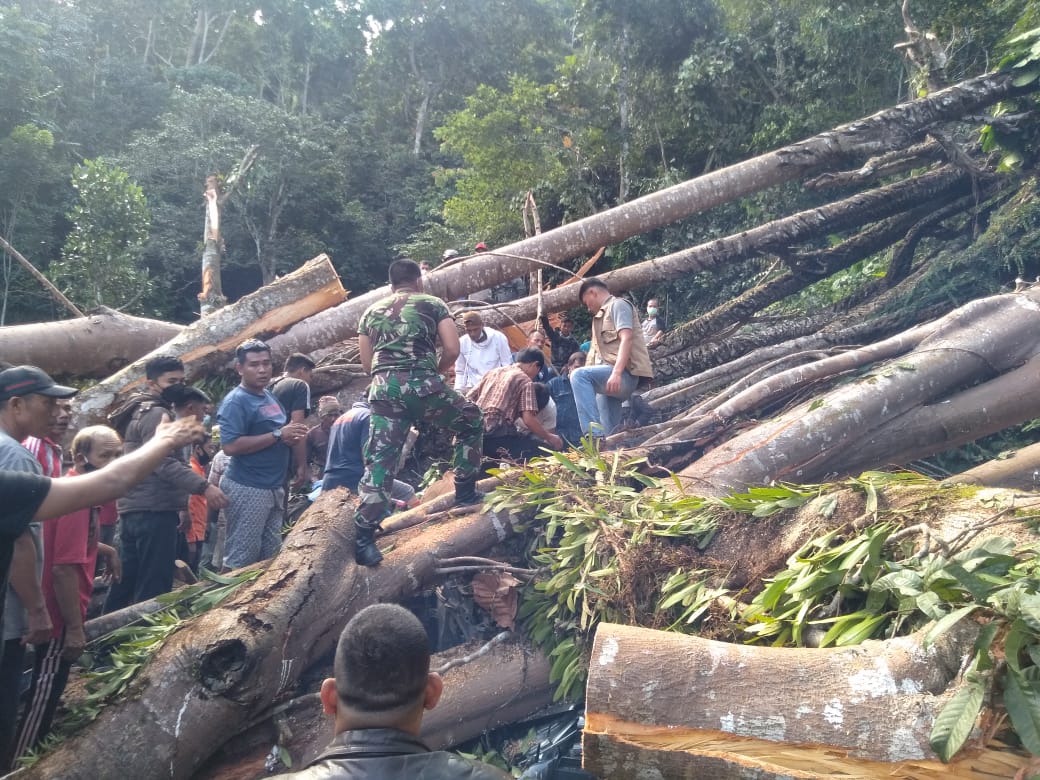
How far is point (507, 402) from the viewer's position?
217 inches

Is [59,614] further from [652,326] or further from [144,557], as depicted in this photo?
[652,326]

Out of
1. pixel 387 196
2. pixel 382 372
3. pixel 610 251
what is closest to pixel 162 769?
pixel 382 372

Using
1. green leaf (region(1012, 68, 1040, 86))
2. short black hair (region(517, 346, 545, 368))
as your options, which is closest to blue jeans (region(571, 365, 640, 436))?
short black hair (region(517, 346, 545, 368))

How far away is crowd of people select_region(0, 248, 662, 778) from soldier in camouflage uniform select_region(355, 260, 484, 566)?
1 cm

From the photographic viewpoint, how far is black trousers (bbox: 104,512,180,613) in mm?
4734

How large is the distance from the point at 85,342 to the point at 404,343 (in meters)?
3.98

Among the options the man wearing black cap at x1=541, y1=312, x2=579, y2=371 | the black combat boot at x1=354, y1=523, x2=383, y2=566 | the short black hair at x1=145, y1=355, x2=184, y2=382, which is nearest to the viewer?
the black combat boot at x1=354, y1=523, x2=383, y2=566

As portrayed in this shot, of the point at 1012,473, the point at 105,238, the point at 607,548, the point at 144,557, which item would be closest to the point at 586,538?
the point at 607,548

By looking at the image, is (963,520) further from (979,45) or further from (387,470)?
(979,45)

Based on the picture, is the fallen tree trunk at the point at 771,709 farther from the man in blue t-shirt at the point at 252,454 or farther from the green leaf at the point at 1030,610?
the man in blue t-shirt at the point at 252,454

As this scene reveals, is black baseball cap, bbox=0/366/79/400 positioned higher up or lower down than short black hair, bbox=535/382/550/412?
higher up

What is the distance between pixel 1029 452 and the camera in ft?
16.7

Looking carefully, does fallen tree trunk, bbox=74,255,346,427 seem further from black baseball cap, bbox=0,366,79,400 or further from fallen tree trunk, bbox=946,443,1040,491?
fallen tree trunk, bbox=946,443,1040,491

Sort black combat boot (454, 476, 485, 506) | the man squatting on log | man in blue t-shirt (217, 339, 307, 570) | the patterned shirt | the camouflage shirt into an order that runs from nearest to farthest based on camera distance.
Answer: the man squatting on log → the camouflage shirt → black combat boot (454, 476, 485, 506) → man in blue t-shirt (217, 339, 307, 570) → the patterned shirt
